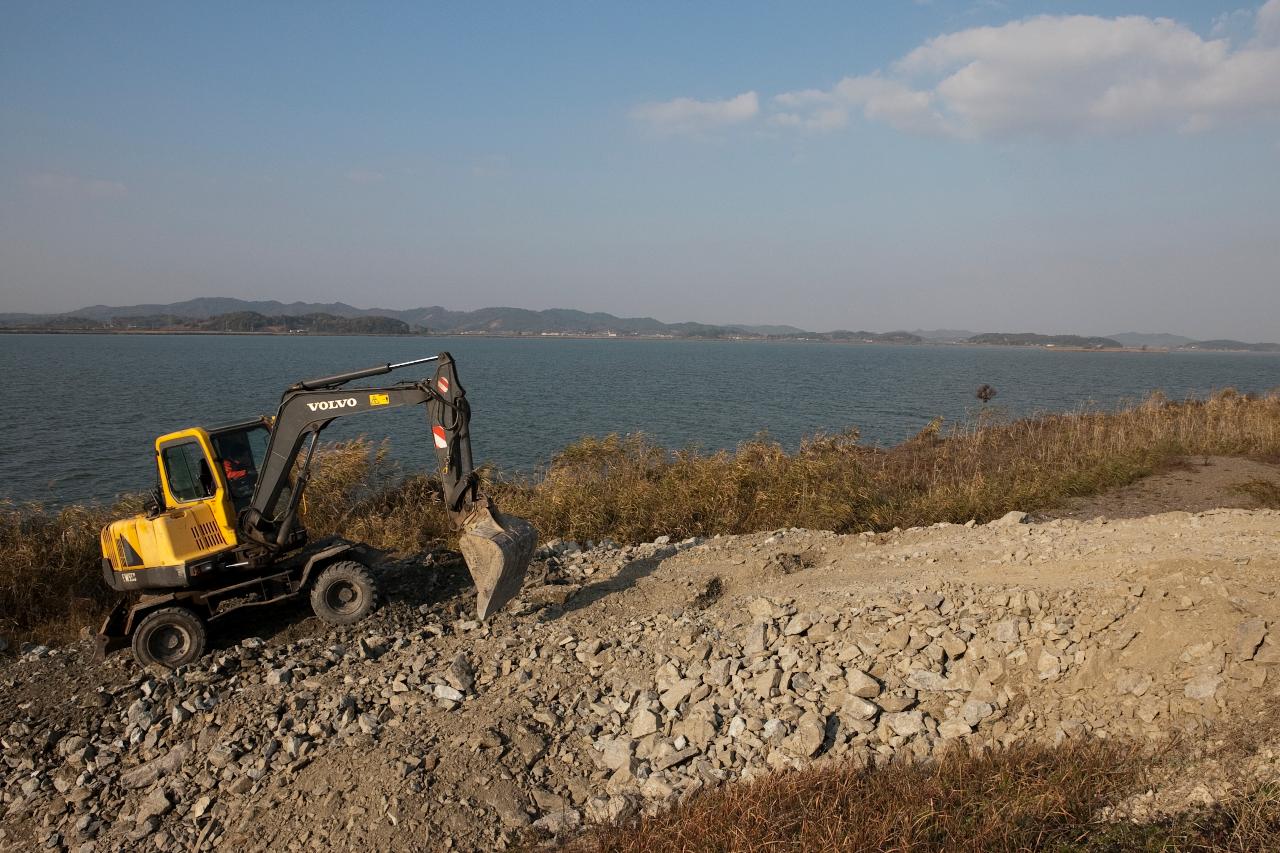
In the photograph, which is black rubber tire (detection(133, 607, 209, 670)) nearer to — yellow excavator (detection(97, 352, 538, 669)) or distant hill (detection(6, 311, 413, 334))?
yellow excavator (detection(97, 352, 538, 669))

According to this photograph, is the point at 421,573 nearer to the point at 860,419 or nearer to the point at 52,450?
the point at 52,450

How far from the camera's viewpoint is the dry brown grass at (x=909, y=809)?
440 centimetres

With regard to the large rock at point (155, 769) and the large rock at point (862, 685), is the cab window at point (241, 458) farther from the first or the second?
the large rock at point (862, 685)

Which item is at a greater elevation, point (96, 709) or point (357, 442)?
point (357, 442)

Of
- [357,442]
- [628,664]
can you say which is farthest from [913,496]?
[357,442]

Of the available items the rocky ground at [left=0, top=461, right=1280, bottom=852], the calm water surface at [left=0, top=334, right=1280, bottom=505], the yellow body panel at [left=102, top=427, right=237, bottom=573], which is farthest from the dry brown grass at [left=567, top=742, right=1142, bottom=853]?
the calm water surface at [left=0, top=334, right=1280, bottom=505]

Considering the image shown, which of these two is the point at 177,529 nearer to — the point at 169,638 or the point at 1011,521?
the point at 169,638

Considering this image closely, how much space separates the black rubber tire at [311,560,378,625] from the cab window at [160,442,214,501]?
1605 mm

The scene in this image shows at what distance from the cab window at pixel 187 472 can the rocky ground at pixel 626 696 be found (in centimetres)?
167

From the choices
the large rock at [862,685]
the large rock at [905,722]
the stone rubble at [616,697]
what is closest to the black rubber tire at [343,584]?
the stone rubble at [616,697]

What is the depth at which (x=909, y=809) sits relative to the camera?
15.1 ft

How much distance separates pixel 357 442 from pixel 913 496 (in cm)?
1056

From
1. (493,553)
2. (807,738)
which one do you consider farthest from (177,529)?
(807,738)

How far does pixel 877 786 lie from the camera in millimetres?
4980
